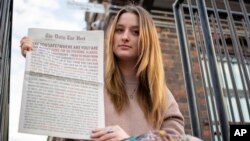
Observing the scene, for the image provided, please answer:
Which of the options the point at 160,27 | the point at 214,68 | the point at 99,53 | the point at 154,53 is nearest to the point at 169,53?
the point at 160,27

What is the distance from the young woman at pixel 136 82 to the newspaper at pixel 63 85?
195 mm

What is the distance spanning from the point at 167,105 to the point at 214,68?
18.3 inches

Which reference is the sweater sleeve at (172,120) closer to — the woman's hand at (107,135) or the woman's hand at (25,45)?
the woman's hand at (107,135)

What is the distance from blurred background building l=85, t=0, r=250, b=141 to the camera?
160cm

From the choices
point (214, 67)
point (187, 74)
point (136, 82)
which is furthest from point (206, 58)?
point (136, 82)

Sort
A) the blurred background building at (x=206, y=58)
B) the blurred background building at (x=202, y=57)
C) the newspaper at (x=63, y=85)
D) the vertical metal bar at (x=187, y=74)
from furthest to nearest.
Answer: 1. the vertical metal bar at (x=187, y=74)
2. the blurred background building at (x=206, y=58)
3. the blurred background building at (x=202, y=57)
4. the newspaper at (x=63, y=85)

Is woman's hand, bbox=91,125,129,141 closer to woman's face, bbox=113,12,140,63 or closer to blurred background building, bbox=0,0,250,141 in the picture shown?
woman's face, bbox=113,12,140,63

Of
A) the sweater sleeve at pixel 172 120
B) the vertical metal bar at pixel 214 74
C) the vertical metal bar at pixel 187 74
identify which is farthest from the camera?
the vertical metal bar at pixel 187 74

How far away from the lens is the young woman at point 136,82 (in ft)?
3.75

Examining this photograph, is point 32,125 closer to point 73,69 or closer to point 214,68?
point 73,69

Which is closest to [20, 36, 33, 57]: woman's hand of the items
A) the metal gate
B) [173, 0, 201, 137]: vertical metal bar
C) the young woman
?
the young woman

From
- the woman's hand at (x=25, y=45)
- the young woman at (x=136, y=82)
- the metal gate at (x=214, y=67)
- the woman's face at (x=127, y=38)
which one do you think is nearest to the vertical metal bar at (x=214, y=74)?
the metal gate at (x=214, y=67)

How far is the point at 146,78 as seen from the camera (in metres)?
1.26

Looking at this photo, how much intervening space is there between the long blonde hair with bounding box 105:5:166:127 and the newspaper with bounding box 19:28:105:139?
0.19 meters
